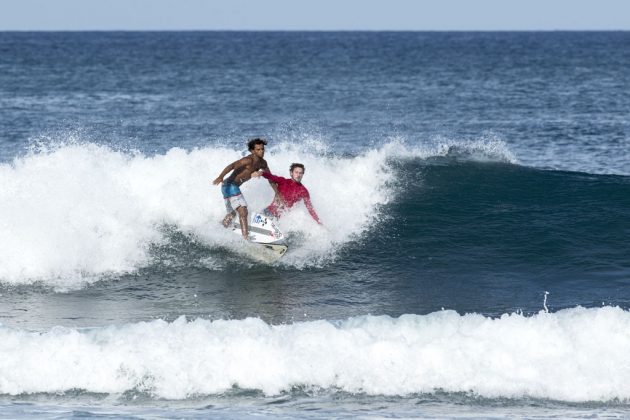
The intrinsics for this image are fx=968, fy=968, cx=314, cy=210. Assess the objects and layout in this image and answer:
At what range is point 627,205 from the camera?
17.0m

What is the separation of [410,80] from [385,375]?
46110 mm

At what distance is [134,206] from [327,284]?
13.6ft

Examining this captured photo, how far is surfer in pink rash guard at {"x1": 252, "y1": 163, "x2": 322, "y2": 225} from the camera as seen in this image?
45.5ft

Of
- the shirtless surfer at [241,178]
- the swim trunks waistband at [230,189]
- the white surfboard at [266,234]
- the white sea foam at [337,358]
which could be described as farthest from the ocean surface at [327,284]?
the swim trunks waistband at [230,189]

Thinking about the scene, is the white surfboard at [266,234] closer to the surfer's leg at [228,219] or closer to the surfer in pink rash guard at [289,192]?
the surfer's leg at [228,219]

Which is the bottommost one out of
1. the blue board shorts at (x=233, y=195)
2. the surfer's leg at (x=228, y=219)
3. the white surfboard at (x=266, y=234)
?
the white surfboard at (x=266, y=234)

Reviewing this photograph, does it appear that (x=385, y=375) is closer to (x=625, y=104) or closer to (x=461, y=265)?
(x=461, y=265)

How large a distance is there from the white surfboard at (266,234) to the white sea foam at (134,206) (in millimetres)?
305

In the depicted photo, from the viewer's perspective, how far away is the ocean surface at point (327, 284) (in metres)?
9.44

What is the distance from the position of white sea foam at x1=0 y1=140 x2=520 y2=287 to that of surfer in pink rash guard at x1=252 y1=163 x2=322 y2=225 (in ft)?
1.33

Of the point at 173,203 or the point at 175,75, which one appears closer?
the point at 173,203

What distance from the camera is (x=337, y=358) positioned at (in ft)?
31.9

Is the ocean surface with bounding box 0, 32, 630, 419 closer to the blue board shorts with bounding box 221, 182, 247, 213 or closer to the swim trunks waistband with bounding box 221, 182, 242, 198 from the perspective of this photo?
the blue board shorts with bounding box 221, 182, 247, 213

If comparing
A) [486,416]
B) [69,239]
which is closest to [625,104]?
[69,239]
